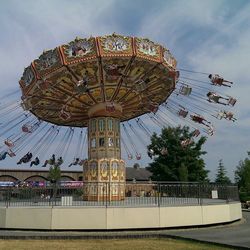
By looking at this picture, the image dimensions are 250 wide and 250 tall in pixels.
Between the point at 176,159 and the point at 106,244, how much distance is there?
3414cm

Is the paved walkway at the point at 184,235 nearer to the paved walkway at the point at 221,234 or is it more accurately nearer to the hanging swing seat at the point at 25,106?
the paved walkway at the point at 221,234

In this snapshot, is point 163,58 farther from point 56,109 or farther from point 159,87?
point 56,109

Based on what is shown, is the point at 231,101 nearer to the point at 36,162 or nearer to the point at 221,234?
the point at 221,234

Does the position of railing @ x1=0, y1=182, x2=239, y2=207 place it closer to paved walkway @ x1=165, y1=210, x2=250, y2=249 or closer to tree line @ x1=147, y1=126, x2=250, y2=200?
paved walkway @ x1=165, y1=210, x2=250, y2=249

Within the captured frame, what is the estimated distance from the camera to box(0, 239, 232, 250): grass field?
13059mm

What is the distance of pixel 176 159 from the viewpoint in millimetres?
47406

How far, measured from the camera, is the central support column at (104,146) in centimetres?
2458

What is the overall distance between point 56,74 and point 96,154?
6.02 m

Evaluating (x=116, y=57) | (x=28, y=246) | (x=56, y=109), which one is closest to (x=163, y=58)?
(x=116, y=57)

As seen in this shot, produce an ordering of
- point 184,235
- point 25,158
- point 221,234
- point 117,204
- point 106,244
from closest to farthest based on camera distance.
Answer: point 106,244
point 184,235
point 221,234
point 117,204
point 25,158

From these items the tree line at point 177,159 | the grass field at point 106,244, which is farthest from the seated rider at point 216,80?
the tree line at point 177,159

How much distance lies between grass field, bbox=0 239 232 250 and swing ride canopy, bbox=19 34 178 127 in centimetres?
1008

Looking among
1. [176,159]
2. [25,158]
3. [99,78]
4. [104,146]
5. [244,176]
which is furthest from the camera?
[244,176]

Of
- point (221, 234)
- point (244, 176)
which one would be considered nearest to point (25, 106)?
point (221, 234)
